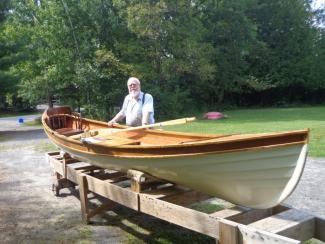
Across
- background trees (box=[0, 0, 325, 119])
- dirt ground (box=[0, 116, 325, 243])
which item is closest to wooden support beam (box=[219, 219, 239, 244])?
dirt ground (box=[0, 116, 325, 243])

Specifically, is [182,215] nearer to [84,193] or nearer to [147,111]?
[84,193]

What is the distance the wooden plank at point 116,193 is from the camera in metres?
4.48

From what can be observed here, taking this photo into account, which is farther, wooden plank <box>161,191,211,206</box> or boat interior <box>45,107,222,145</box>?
boat interior <box>45,107,222,145</box>

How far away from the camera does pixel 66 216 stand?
19.6ft

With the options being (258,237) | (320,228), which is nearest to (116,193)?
(258,237)

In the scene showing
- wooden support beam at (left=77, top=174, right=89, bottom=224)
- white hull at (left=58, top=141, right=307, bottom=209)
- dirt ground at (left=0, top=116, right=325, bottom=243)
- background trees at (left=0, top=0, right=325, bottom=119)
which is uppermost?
background trees at (left=0, top=0, right=325, bottom=119)

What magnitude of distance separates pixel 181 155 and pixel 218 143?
47 centimetres

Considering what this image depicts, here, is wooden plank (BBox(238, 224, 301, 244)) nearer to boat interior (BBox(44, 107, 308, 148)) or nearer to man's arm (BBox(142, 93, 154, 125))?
boat interior (BBox(44, 107, 308, 148))

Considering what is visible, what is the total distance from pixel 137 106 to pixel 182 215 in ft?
8.26

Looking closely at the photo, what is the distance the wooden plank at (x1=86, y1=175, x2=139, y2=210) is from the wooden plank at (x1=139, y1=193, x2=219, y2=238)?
14cm

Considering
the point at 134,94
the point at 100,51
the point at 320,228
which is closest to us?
the point at 320,228

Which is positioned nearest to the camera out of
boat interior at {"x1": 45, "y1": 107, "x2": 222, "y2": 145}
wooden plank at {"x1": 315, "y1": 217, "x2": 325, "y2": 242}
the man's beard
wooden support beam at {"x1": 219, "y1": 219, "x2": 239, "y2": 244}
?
wooden support beam at {"x1": 219, "y1": 219, "x2": 239, "y2": 244}

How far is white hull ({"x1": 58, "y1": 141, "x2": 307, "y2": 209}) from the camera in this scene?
3416 millimetres

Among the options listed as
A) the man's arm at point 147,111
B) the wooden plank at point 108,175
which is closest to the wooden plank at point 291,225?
the man's arm at point 147,111
